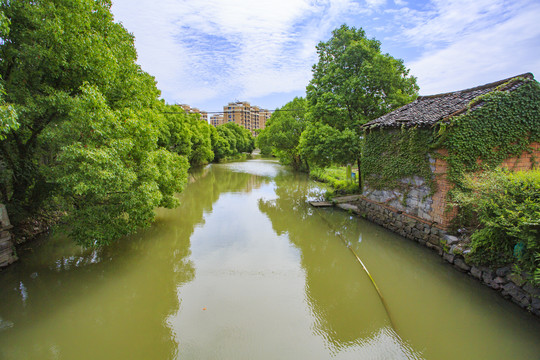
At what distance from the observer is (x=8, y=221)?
6023 millimetres

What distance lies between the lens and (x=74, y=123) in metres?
5.35

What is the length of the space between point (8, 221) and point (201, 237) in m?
4.85

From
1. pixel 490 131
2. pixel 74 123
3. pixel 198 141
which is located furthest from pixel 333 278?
pixel 198 141

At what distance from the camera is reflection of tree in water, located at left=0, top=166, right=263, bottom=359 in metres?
4.04

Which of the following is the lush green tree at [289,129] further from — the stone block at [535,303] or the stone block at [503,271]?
the stone block at [535,303]

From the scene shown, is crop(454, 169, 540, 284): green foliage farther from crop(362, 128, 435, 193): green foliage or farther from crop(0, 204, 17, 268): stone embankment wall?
crop(0, 204, 17, 268): stone embankment wall

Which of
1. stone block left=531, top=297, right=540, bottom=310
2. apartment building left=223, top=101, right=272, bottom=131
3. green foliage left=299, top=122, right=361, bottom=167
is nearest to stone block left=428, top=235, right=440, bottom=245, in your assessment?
stone block left=531, top=297, right=540, bottom=310

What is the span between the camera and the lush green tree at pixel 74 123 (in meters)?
5.15

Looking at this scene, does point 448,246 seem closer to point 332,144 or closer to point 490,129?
point 490,129

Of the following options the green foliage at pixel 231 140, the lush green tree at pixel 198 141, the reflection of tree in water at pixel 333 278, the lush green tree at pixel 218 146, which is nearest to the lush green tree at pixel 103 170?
the reflection of tree in water at pixel 333 278

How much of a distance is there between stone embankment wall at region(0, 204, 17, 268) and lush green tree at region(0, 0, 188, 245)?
0.67m

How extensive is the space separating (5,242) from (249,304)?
623cm

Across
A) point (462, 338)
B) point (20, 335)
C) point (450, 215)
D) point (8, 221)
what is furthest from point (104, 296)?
point (450, 215)

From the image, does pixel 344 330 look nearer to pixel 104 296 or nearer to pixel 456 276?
pixel 456 276
